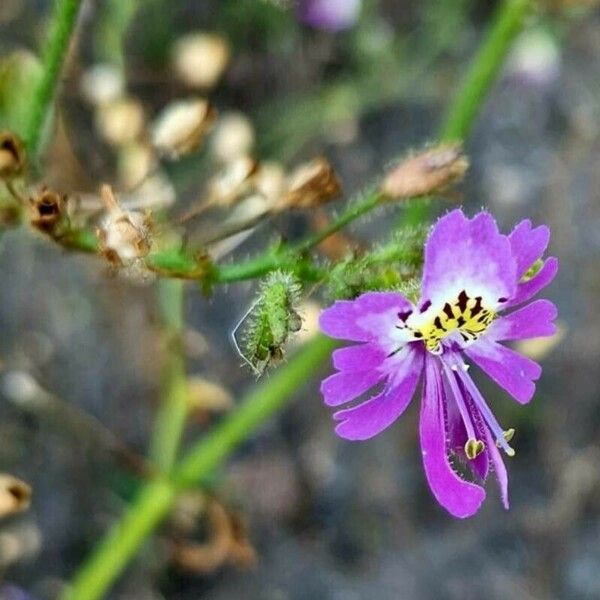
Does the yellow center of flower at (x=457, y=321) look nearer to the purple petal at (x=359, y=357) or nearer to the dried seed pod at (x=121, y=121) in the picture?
the purple petal at (x=359, y=357)

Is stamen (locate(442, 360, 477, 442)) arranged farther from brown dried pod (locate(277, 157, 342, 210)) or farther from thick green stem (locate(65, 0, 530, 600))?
thick green stem (locate(65, 0, 530, 600))

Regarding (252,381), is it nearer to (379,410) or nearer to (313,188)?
(313,188)

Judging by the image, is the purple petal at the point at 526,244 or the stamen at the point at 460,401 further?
the stamen at the point at 460,401

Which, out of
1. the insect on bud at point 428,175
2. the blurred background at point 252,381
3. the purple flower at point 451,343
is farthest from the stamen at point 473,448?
the blurred background at point 252,381

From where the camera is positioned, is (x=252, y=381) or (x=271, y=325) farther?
(x=252, y=381)

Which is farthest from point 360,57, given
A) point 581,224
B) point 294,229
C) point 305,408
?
point 305,408

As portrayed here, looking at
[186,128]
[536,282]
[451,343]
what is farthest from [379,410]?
[186,128]

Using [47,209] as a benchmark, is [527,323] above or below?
below
